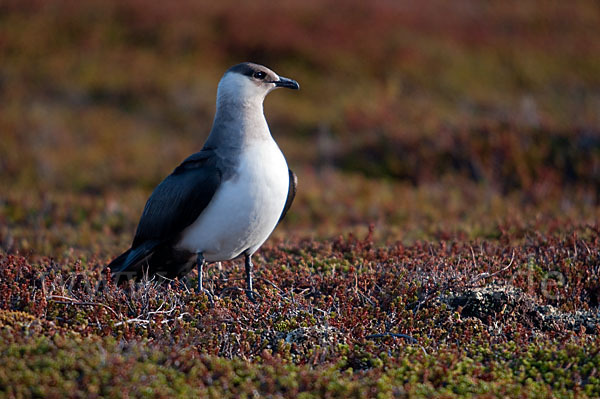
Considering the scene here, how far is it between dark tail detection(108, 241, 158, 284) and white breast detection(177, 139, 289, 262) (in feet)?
1.54

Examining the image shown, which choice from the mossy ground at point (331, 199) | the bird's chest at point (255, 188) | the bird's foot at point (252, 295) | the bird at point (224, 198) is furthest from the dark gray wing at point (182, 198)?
the bird's foot at point (252, 295)

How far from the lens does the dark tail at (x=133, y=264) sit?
17.6ft

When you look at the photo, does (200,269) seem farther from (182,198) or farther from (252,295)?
(182,198)

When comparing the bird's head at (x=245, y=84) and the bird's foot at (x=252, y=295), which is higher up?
the bird's head at (x=245, y=84)

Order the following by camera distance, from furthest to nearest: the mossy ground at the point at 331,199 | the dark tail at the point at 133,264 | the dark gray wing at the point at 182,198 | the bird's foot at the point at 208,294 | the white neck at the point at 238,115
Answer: the dark tail at the point at 133,264 → the white neck at the point at 238,115 → the dark gray wing at the point at 182,198 → the bird's foot at the point at 208,294 → the mossy ground at the point at 331,199

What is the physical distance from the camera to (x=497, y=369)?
4.07 m

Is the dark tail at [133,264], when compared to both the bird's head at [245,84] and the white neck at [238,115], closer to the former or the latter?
the white neck at [238,115]

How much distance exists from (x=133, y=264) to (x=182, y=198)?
2.43 feet

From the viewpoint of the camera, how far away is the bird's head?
212 inches

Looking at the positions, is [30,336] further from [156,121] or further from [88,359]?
[156,121]

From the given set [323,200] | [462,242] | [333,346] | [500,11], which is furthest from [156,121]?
[500,11]

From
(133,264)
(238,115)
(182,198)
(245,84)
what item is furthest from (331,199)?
(182,198)

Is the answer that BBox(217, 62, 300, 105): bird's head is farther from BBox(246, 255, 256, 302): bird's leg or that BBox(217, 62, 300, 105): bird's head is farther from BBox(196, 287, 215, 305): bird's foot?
BBox(196, 287, 215, 305): bird's foot

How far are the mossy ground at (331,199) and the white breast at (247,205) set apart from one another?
39 cm
